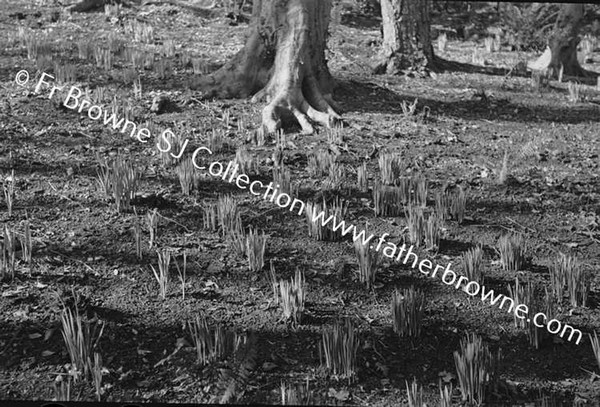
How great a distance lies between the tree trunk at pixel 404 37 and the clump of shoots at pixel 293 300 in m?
5.16

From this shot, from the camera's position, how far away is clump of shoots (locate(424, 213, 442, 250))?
3816 millimetres

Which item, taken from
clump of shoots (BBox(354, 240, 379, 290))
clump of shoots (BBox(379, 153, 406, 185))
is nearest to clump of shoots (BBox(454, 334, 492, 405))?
clump of shoots (BBox(354, 240, 379, 290))

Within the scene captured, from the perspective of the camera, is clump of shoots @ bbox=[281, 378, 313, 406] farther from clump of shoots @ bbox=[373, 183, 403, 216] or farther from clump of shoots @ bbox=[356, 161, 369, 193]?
clump of shoots @ bbox=[356, 161, 369, 193]

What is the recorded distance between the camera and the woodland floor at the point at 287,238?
2.77 m

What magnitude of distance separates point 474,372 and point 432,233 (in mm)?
1372

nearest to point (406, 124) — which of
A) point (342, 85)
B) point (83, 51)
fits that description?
point (342, 85)

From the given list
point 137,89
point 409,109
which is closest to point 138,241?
point 137,89

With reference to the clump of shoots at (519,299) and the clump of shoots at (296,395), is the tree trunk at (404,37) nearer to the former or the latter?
the clump of shoots at (519,299)

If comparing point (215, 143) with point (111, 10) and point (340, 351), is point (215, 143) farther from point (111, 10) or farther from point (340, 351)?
point (111, 10)

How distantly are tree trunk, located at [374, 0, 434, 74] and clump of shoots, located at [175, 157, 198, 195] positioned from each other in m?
3.99

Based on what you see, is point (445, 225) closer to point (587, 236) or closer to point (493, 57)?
point (587, 236)

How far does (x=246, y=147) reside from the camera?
5207 millimetres

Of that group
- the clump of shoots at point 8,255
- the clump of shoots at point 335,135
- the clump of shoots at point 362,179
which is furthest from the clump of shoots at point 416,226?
the clump of shoots at point 8,255

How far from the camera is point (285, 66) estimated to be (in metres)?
6.08
